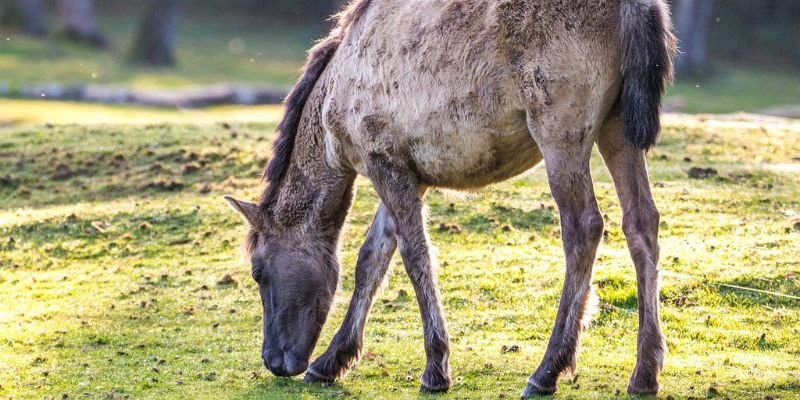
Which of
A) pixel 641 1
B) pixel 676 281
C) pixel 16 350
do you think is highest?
pixel 641 1

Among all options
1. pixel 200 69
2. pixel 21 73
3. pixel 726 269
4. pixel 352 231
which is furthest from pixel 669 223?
pixel 200 69

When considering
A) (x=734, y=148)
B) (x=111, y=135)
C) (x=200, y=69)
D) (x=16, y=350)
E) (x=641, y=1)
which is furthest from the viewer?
(x=200, y=69)

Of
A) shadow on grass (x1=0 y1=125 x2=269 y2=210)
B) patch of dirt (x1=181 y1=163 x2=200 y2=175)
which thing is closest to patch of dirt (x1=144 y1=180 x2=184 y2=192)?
shadow on grass (x1=0 y1=125 x2=269 y2=210)

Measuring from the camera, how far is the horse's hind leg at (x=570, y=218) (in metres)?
6.08

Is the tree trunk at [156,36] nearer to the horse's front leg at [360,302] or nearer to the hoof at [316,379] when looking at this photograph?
the horse's front leg at [360,302]

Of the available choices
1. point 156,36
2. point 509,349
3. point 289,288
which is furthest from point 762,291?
point 156,36

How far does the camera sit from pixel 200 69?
33.3 meters

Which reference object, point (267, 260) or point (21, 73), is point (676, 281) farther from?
point (21, 73)

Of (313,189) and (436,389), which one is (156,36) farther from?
(436,389)

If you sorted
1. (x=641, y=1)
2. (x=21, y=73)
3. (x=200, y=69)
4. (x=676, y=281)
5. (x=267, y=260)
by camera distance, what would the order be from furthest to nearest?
(x=200, y=69) → (x=21, y=73) → (x=676, y=281) → (x=267, y=260) → (x=641, y=1)

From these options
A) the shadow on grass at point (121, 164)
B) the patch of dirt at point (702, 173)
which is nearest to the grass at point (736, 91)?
the patch of dirt at point (702, 173)

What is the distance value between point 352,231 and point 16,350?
391 centimetres

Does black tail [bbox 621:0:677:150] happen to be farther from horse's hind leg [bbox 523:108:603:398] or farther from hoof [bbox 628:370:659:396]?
hoof [bbox 628:370:659:396]

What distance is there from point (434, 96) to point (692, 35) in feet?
93.4
